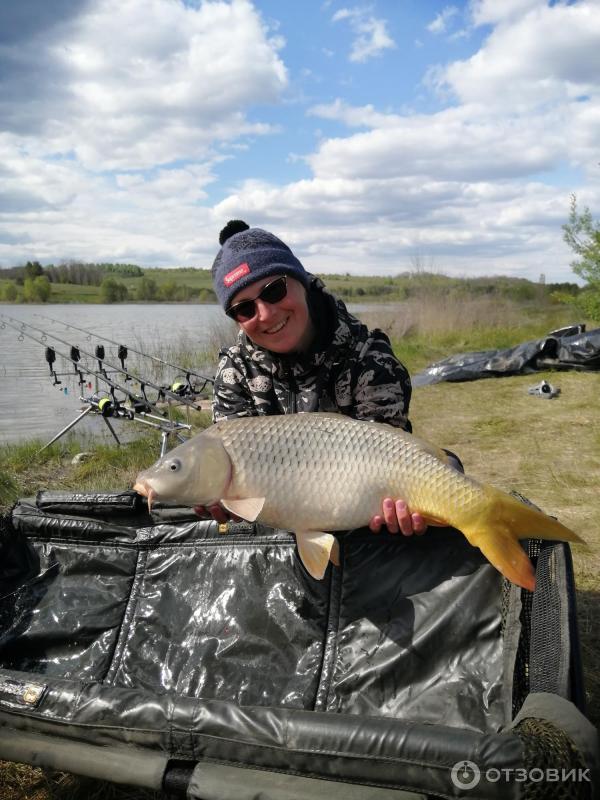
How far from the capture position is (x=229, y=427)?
51.8 inches

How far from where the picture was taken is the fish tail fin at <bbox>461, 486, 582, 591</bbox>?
45.0 inches

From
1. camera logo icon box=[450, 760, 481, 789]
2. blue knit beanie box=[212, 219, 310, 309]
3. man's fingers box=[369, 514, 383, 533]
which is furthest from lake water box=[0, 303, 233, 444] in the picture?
camera logo icon box=[450, 760, 481, 789]

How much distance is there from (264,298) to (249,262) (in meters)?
0.10

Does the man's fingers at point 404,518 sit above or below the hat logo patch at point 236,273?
below

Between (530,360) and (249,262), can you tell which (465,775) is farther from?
(530,360)

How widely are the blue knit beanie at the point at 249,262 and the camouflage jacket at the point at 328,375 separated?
0.16m

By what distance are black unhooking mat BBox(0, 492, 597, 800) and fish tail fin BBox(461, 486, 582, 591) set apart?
9 cm

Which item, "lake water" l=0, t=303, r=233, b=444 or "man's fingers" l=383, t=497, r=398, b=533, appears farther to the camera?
"lake water" l=0, t=303, r=233, b=444

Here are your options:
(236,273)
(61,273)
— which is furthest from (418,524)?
(61,273)

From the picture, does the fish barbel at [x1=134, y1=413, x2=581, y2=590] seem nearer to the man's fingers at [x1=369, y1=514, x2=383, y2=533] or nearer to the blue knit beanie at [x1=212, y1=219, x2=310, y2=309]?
the man's fingers at [x1=369, y1=514, x2=383, y2=533]

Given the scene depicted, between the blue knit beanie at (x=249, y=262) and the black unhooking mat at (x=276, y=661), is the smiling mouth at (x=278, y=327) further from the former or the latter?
the black unhooking mat at (x=276, y=661)

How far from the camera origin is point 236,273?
62.1 inches

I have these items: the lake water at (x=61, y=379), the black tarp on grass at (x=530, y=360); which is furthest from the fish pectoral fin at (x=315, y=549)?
the black tarp on grass at (x=530, y=360)

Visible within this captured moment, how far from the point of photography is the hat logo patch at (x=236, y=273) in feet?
5.15
